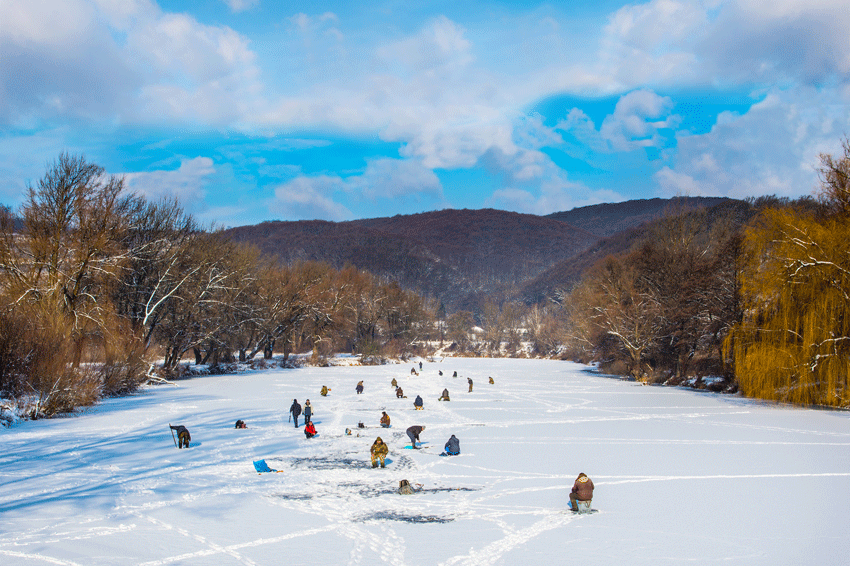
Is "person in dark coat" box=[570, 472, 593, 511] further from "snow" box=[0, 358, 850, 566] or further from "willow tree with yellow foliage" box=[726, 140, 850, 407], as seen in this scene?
"willow tree with yellow foliage" box=[726, 140, 850, 407]

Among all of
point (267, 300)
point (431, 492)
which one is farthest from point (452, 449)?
point (267, 300)

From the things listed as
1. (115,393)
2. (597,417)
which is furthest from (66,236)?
(597,417)

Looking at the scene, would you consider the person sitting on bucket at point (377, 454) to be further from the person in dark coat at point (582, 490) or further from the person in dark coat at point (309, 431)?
the person in dark coat at point (582, 490)

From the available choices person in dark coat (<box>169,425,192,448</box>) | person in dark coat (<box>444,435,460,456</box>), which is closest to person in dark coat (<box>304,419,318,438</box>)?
person in dark coat (<box>169,425,192,448</box>)

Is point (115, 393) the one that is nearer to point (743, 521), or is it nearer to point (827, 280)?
point (743, 521)

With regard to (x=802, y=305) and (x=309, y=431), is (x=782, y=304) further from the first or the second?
(x=309, y=431)

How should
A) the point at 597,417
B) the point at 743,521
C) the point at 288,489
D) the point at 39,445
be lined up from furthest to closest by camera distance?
the point at 597,417 → the point at 39,445 → the point at 288,489 → the point at 743,521

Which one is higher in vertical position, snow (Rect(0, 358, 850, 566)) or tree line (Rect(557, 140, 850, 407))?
tree line (Rect(557, 140, 850, 407))
